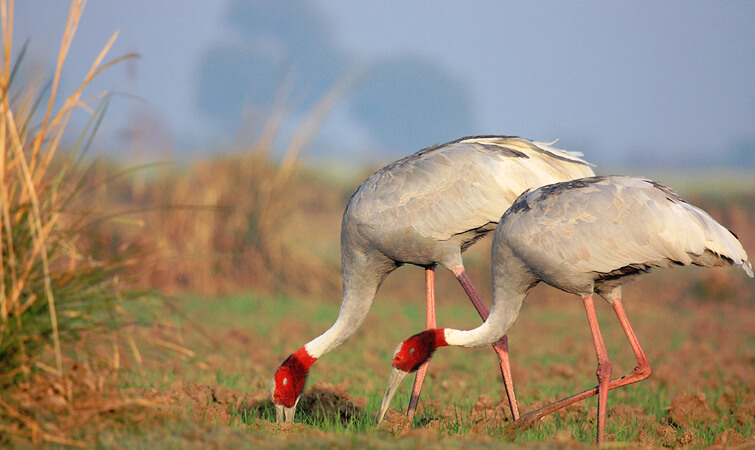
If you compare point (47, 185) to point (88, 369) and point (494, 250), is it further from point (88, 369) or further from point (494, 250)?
point (494, 250)

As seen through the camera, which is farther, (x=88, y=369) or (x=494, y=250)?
(x=494, y=250)

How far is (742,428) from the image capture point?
17.5 ft

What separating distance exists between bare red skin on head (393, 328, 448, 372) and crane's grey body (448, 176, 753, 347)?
65 cm

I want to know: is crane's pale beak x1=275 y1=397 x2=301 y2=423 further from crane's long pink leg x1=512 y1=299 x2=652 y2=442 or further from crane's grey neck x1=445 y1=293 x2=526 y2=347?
crane's long pink leg x1=512 y1=299 x2=652 y2=442

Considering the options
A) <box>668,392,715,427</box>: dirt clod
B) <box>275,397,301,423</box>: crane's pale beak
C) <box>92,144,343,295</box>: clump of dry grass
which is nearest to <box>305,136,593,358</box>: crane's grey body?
<box>275,397,301,423</box>: crane's pale beak

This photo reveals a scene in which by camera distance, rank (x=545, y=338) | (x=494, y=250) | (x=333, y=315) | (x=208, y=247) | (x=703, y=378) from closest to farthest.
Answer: (x=494, y=250), (x=703, y=378), (x=545, y=338), (x=333, y=315), (x=208, y=247)

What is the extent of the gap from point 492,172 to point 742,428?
8.15 feet

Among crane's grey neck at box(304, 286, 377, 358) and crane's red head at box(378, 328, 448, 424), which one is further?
crane's grey neck at box(304, 286, 377, 358)

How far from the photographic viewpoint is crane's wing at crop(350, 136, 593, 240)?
18.8 feet

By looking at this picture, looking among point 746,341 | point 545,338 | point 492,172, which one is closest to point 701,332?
point 746,341

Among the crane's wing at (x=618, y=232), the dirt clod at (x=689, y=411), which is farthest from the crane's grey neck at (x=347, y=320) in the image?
the dirt clod at (x=689, y=411)

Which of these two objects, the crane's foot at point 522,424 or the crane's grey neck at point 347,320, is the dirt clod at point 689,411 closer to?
the crane's foot at point 522,424

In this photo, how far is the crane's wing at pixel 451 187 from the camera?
5.74m

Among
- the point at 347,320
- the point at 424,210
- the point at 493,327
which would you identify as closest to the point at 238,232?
the point at 347,320
